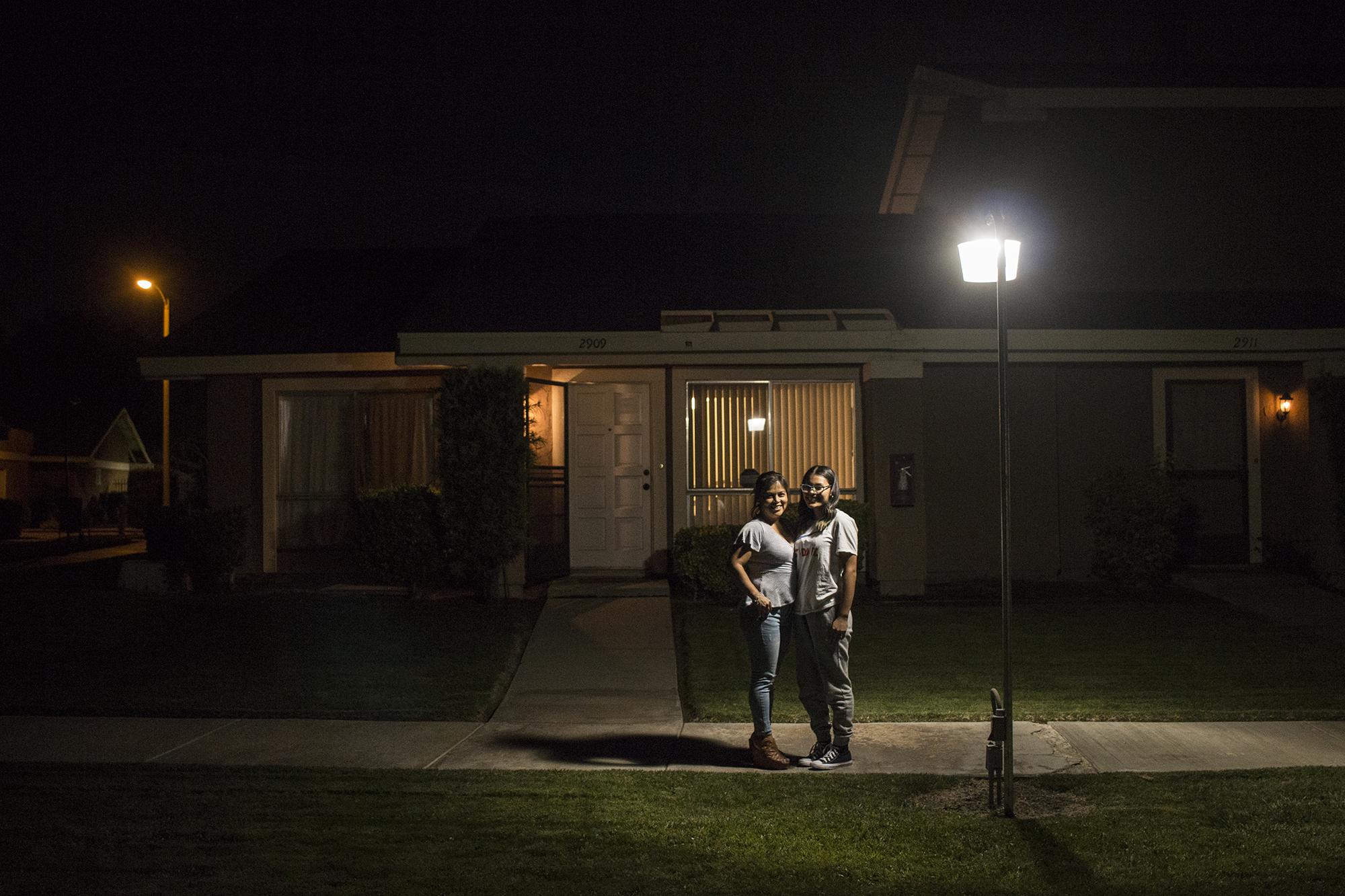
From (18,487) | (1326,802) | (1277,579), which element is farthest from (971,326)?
(18,487)

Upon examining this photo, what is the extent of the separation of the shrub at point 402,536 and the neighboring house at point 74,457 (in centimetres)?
3294

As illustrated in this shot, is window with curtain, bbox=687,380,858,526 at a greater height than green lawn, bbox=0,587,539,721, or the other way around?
window with curtain, bbox=687,380,858,526

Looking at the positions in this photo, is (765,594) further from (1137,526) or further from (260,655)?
(1137,526)

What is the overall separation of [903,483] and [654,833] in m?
7.87

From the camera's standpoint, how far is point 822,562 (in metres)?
6.64

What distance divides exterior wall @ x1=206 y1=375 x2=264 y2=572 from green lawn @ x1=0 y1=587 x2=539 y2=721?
1.56 meters

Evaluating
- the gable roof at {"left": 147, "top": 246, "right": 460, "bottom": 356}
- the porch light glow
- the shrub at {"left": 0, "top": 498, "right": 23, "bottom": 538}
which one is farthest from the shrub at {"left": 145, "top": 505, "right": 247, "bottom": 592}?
the shrub at {"left": 0, "top": 498, "right": 23, "bottom": 538}

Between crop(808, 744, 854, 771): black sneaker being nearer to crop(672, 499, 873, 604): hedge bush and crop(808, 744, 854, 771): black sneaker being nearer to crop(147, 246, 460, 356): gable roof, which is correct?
crop(672, 499, 873, 604): hedge bush

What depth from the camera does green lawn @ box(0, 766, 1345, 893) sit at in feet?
16.0

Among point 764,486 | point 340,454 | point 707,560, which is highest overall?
point 340,454

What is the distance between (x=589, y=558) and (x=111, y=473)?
4307 cm

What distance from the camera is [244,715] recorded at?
26.7 ft

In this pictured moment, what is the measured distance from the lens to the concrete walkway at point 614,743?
6.81 metres

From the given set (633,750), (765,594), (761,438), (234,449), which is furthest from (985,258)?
(234,449)
